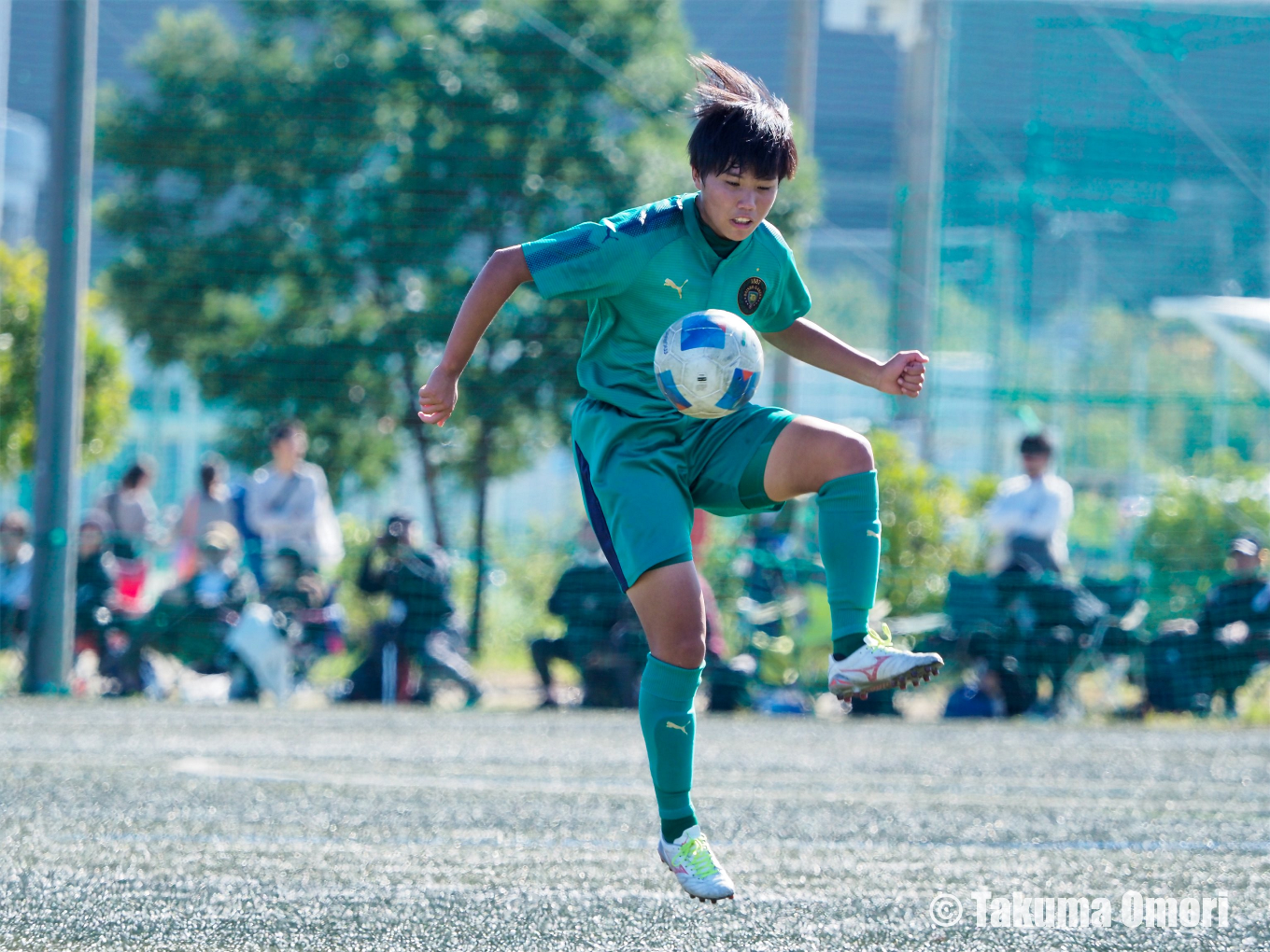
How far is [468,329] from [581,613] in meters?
5.59

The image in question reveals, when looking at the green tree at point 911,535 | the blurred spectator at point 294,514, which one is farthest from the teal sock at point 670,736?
the green tree at point 911,535

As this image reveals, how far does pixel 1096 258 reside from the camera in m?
16.0

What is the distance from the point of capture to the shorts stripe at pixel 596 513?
3.46 m

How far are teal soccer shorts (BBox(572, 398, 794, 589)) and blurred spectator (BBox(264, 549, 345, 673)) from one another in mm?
5581

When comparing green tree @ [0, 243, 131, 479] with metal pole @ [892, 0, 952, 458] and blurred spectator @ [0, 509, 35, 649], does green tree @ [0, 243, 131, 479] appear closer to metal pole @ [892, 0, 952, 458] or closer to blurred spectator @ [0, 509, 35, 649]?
blurred spectator @ [0, 509, 35, 649]

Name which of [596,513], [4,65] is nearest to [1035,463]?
[596,513]

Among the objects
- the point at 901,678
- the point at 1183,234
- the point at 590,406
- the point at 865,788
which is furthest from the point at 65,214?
the point at 1183,234

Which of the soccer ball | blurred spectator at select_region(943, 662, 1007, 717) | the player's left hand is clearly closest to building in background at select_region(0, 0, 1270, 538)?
blurred spectator at select_region(943, 662, 1007, 717)

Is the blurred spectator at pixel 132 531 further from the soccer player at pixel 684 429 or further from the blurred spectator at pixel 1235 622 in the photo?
the soccer player at pixel 684 429

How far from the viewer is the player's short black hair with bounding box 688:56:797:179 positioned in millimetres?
3318

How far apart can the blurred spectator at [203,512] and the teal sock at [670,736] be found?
6.40 meters

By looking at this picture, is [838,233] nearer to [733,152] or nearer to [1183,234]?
[1183,234]

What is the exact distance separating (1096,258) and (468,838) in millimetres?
13201

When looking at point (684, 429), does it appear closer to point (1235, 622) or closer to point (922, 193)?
point (1235, 622)
